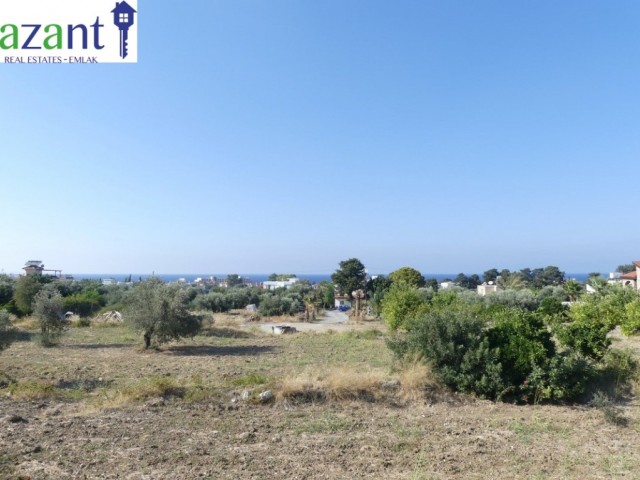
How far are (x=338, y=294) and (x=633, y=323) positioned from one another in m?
43.1

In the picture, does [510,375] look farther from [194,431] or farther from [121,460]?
[121,460]

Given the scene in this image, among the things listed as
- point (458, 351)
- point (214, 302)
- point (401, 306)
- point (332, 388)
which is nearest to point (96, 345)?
point (401, 306)

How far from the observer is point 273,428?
19.9 feet

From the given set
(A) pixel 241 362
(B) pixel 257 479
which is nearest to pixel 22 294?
(A) pixel 241 362

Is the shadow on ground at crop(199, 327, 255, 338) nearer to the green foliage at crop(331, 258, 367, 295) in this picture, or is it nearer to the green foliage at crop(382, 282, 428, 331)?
the green foliage at crop(382, 282, 428, 331)

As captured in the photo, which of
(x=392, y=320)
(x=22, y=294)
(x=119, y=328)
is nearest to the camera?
(x=392, y=320)

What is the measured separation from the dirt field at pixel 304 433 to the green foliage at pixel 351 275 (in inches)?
1698

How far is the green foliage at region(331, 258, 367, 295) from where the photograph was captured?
52.2 m

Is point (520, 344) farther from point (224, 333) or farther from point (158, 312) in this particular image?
point (224, 333)

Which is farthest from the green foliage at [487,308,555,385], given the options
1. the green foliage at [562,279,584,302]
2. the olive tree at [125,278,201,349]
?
the green foliage at [562,279,584,302]

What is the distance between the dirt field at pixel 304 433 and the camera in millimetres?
4688

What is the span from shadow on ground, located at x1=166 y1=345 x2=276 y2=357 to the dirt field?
6.71 m

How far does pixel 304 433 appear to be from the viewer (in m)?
5.87

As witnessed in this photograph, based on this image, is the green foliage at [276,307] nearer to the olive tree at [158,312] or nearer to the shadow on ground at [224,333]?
the shadow on ground at [224,333]
